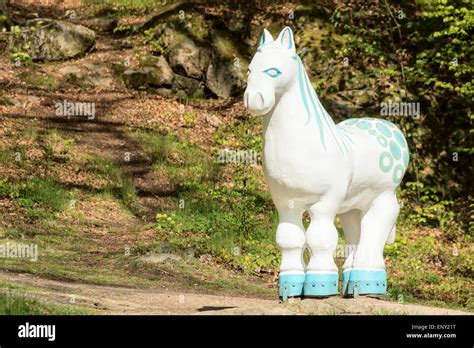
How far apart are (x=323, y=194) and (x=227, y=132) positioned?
1051cm

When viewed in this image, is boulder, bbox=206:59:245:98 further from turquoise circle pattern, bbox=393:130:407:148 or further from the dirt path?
turquoise circle pattern, bbox=393:130:407:148

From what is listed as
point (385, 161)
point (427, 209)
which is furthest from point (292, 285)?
point (427, 209)

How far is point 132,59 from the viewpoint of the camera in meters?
20.4

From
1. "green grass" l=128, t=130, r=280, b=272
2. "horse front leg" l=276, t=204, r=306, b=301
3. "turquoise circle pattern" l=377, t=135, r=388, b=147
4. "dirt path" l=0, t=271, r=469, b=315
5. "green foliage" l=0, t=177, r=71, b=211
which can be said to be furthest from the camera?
"green foliage" l=0, t=177, r=71, b=211

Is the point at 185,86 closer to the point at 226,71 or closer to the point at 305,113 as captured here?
the point at 226,71

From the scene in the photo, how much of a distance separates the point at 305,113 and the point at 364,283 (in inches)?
71.0

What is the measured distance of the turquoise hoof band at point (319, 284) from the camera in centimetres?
783

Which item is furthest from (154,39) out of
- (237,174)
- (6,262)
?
(6,262)

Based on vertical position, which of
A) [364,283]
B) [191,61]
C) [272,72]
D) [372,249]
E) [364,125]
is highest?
[191,61]

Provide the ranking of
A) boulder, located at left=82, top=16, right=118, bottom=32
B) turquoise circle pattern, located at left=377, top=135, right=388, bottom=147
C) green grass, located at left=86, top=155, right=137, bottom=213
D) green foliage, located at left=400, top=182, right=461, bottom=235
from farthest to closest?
1. boulder, located at left=82, top=16, right=118, bottom=32
2. green foliage, located at left=400, top=182, right=461, bottom=235
3. green grass, located at left=86, top=155, right=137, bottom=213
4. turquoise circle pattern, located at left=377, top=135, right=388, bottom=147

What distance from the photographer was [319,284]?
783 centimetres

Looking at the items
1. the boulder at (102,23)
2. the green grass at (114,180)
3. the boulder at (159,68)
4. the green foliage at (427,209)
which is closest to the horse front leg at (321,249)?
the green grass at (114,180)

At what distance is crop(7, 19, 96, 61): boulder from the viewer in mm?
19953

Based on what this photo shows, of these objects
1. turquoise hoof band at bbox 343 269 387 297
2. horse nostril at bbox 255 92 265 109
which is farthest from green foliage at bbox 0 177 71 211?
horse nostril at bbox 255 92 265 109
